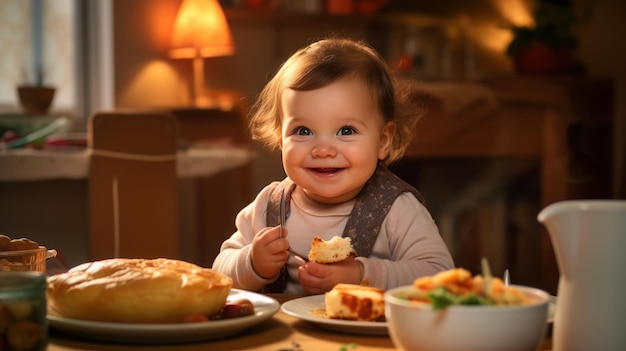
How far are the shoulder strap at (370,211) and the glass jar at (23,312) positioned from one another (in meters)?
0.72

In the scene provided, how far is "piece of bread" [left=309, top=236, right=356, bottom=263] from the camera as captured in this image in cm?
120

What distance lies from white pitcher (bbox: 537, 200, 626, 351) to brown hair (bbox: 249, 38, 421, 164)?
67 centimetres

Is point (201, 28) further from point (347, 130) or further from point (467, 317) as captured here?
point (467, 317)

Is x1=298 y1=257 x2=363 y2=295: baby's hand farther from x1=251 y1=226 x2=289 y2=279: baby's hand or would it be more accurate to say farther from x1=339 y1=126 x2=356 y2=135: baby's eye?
x1=339 y1=126 x2=356 y2=135: baby's eye

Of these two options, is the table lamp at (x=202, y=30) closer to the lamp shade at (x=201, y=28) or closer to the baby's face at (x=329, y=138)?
the lamp shade at (x=201, y=28)

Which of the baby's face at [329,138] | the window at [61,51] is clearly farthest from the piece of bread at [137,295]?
the window at [61,51]

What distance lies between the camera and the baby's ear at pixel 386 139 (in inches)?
61.7

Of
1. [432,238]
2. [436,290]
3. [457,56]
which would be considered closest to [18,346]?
[436,290]

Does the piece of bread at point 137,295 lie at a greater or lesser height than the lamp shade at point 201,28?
lesser

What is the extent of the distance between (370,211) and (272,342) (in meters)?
0.58

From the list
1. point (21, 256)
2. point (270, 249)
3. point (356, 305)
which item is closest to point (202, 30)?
point (270, 249)

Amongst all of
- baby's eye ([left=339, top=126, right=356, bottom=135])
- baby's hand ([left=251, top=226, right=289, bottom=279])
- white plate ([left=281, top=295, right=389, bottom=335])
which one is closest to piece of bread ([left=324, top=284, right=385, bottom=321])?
white plate ([left=281, top=295, right=389, bottom=335])

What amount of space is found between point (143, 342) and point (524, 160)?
4.47 meters

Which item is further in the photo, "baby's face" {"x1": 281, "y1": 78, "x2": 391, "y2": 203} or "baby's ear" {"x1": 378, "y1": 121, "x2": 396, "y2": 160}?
"baby's ear" {"x1": 378, "y1": 121, "x2": 396, "y2": 160}
